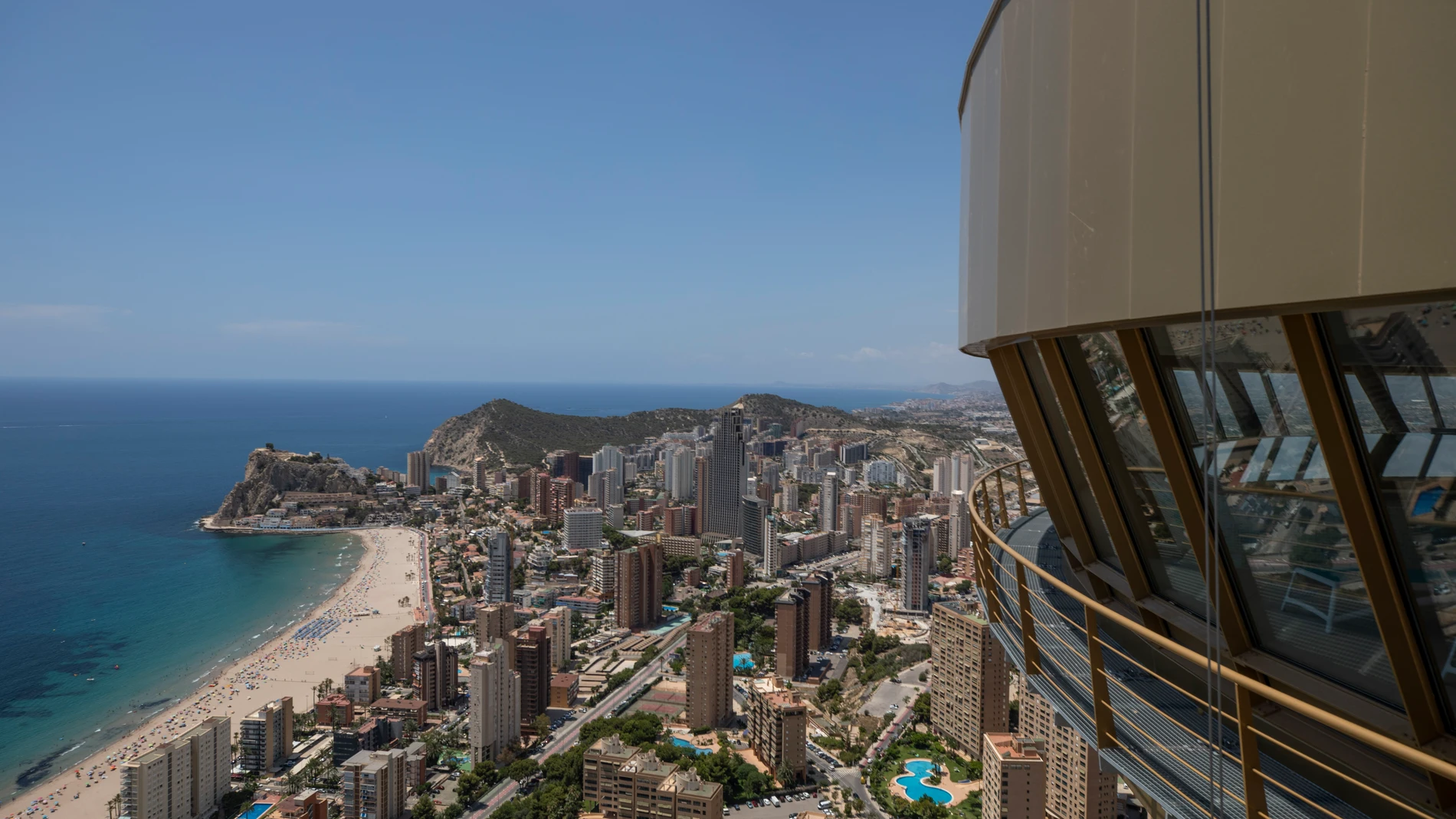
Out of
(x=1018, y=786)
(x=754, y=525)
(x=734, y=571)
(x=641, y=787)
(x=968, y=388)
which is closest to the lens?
(x=1018, y=786)

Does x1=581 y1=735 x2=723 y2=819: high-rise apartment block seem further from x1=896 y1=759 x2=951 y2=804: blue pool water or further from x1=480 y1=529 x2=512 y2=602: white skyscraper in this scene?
x1=480 y1=529 x2=512 y2=602: white skyscraper

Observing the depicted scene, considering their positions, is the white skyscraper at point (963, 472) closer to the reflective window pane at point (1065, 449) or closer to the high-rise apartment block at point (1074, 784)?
the high-rise apartment block at point (1074, 784)

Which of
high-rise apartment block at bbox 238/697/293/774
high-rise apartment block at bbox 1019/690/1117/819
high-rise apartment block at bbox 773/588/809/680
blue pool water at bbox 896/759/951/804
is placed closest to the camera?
high-rise apartment block at bbox 1019/690/1117/819

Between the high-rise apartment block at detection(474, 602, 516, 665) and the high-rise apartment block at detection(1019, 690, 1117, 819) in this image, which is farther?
the high-rise apartment block at detection(474, 602, 516, 665)

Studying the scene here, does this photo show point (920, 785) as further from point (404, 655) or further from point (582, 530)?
point (582, 530)

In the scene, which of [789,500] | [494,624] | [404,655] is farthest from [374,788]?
[789,500]

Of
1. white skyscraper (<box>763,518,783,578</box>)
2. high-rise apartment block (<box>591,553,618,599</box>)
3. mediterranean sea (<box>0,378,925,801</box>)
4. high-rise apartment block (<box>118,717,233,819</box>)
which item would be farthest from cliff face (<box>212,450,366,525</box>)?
high-rise apartment block (<box>118,717,233,819</box>)

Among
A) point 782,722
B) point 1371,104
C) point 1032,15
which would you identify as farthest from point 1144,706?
point 782,722
